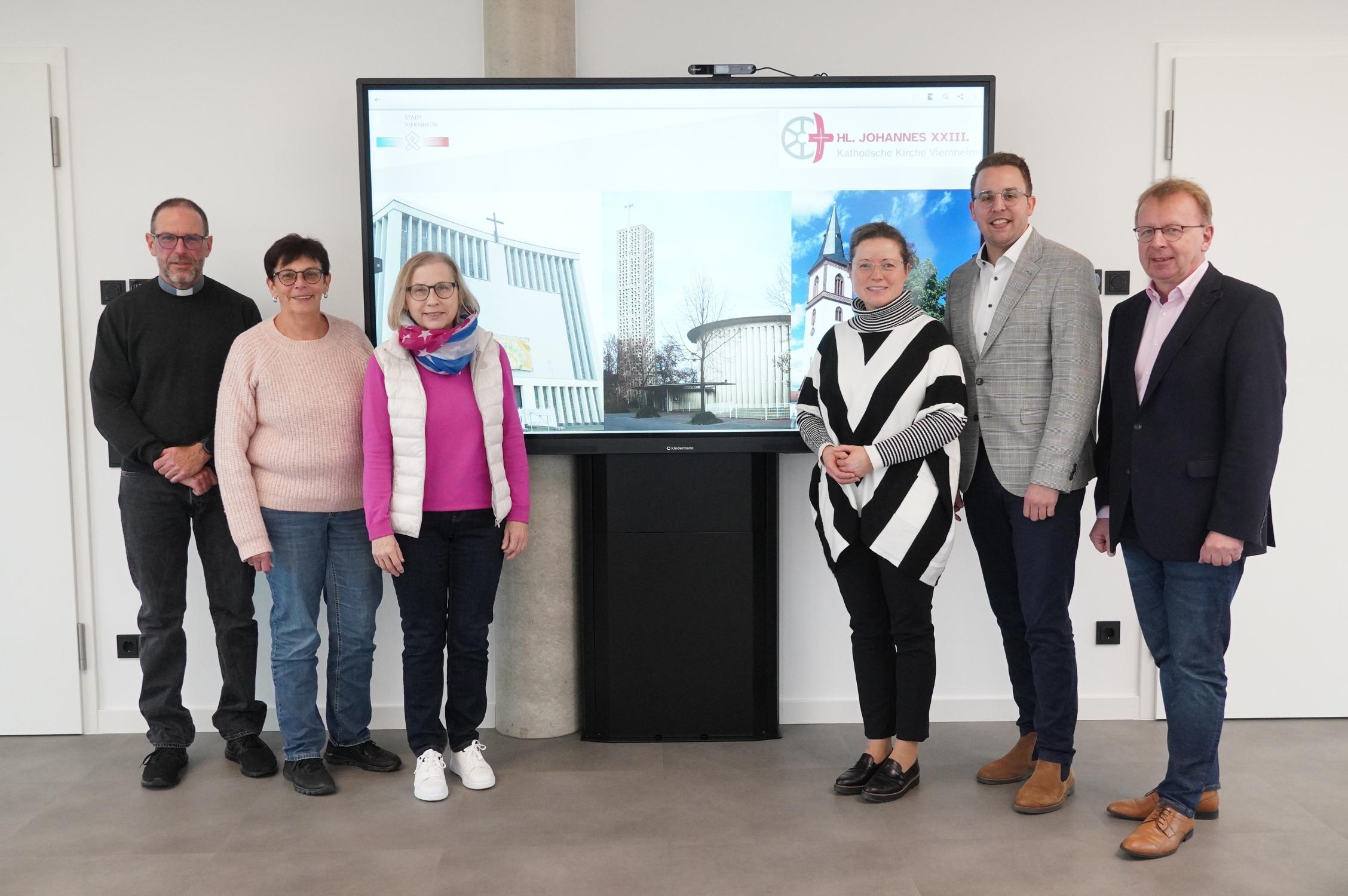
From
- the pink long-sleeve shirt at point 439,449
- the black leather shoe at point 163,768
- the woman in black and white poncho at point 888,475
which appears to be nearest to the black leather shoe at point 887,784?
the woman in black and white poncho at point 888,475

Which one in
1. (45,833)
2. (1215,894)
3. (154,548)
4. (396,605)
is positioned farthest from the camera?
(396,605)

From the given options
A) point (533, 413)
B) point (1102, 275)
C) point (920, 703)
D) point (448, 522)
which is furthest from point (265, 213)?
point (1102, 275)

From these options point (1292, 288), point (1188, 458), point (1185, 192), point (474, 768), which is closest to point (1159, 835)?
point (1188, 458)

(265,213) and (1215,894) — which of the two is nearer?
(1215,894)

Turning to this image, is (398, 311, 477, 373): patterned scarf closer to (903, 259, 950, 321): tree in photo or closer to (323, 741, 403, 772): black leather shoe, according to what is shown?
(323, 741, 403, 772): black leather shoe

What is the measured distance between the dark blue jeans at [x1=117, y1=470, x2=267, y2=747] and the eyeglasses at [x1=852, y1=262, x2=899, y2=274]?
1.93 m

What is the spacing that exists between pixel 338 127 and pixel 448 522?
1431mm

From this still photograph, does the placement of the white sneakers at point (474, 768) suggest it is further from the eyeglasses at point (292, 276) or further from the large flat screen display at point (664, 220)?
the eyeglasses at point (292, 276)

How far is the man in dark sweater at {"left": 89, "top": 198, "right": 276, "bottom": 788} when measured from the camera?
2.84 metres

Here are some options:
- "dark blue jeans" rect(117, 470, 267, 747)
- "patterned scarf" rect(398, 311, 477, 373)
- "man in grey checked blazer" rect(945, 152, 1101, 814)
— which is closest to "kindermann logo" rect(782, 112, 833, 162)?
"man in grey checked blazer" rect(945, 152, 1101, 814)

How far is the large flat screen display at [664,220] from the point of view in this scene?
120 inches

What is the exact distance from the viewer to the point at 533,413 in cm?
311

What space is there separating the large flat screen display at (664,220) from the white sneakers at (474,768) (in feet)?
2.97

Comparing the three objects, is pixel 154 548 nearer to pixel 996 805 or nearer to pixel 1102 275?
pixel 996 805
